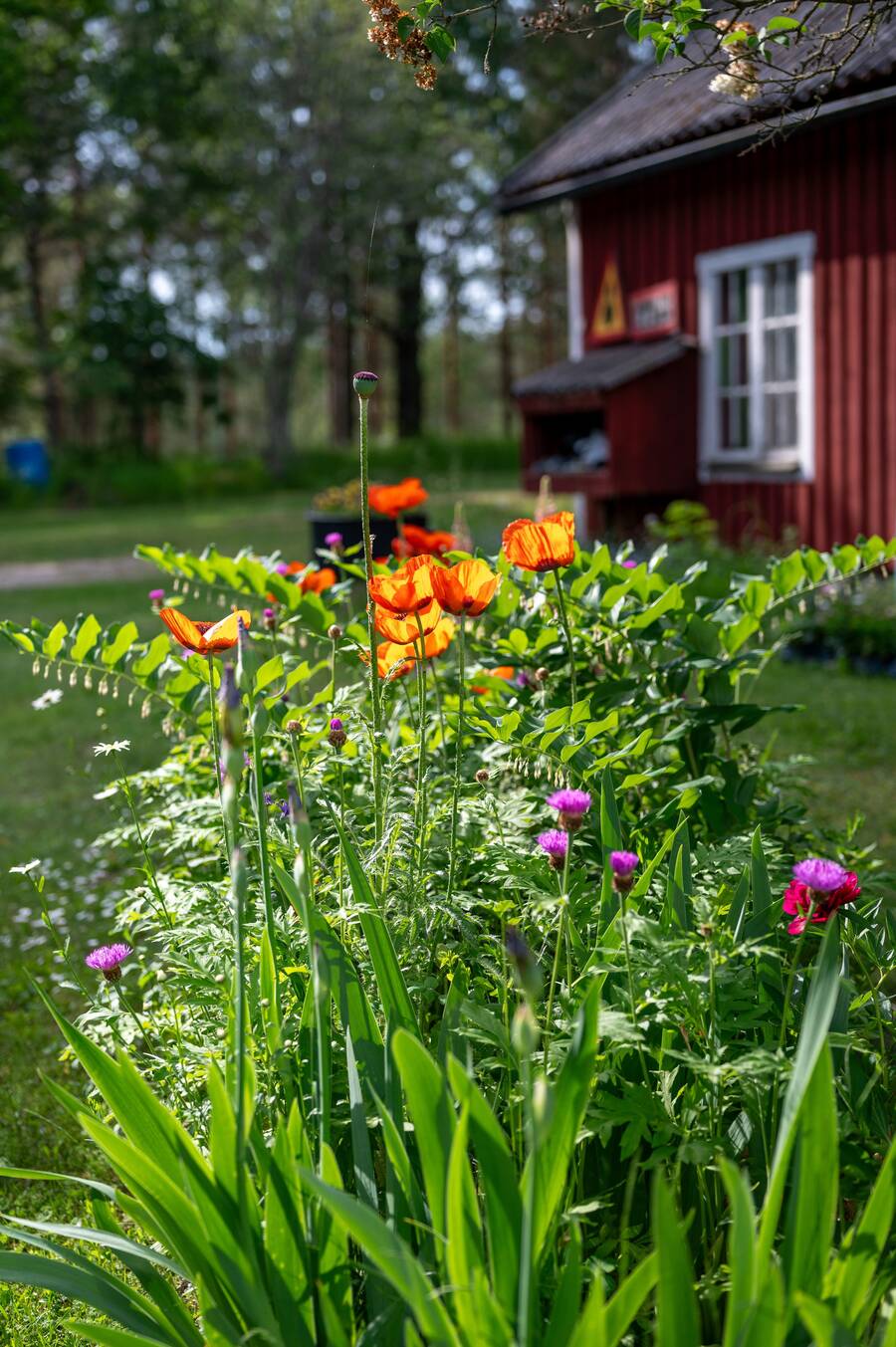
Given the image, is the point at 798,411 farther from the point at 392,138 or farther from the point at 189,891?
the point at 392,138

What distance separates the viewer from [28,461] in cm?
2427

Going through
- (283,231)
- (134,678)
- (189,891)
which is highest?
(283,231)

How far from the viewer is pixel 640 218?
1041 centimetres

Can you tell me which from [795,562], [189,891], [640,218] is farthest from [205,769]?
Result: [640,218]

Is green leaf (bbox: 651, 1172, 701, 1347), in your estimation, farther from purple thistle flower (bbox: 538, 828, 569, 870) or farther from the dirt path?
the dirt path

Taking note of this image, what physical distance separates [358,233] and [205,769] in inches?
934

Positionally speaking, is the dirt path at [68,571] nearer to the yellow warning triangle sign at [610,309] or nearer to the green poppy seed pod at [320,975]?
the yellow warning triangle sign at [610,309]

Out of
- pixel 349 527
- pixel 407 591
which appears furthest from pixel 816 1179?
pixel 349 527

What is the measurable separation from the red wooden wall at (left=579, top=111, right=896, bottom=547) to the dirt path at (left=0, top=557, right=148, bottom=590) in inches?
250

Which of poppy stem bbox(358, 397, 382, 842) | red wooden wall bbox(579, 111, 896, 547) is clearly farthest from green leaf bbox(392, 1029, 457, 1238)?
red wooden wall bbox(579, 111, 896, 547)

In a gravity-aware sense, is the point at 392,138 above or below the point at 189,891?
above

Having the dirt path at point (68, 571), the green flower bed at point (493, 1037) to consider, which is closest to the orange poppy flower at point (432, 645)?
the green flower bed at point (493, 1037)

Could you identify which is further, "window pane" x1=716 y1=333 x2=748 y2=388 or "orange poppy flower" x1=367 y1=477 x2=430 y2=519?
"window pane" x1=716 y1=333 x2=748 y2=388

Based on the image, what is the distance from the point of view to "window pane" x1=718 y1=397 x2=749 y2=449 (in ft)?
32.8
